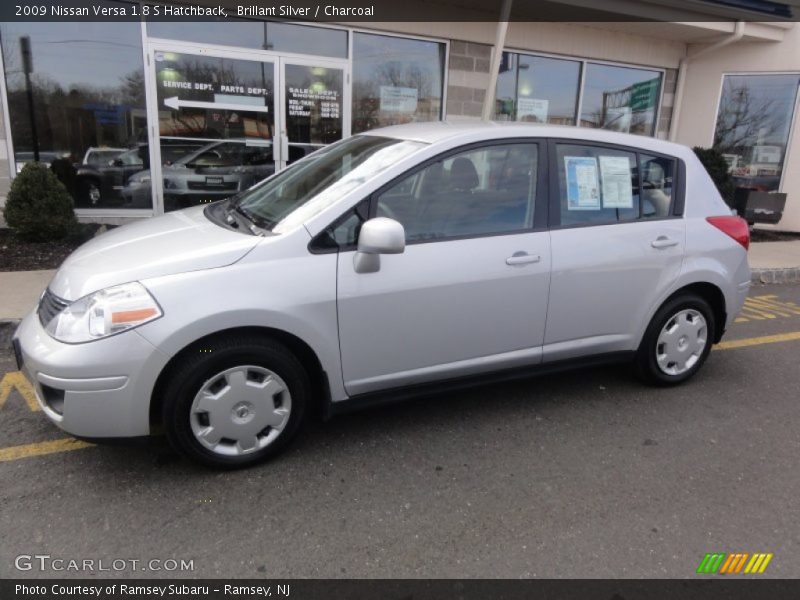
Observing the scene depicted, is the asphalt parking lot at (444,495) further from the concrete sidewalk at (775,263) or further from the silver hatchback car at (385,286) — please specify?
the concrete sidewalk at (775,263)

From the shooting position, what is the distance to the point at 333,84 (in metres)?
8.44

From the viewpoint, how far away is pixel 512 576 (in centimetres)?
226

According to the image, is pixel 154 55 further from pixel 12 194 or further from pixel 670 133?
pixel 670 133

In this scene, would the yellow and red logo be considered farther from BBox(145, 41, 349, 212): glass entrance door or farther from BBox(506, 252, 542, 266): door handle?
BBox(145, 41, 349, 212): glass entrance door

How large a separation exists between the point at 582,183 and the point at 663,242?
0.67 m

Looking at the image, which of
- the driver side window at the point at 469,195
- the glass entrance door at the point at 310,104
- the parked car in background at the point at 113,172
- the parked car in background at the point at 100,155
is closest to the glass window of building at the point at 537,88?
the glass entrance door at the point at 310,104

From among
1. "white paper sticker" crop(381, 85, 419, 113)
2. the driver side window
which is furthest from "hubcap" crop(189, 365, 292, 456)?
"white paper sticker" crop(381, 85, 419, 113)

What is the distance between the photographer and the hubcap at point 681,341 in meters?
3.85

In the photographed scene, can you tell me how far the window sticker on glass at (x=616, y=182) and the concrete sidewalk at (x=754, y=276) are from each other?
174 inches

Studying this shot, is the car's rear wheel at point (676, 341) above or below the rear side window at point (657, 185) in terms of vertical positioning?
below

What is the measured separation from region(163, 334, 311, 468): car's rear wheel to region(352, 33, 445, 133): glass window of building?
6.68m

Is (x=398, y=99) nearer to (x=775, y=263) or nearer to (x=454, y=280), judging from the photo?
(x=775, y=263)

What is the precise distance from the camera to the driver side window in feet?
9.96

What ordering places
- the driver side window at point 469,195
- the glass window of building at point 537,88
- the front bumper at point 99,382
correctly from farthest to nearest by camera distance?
1. the glass window of building at point 537,88
2. the driver side window at point 469,195
3. the front bumper at point 99,382
